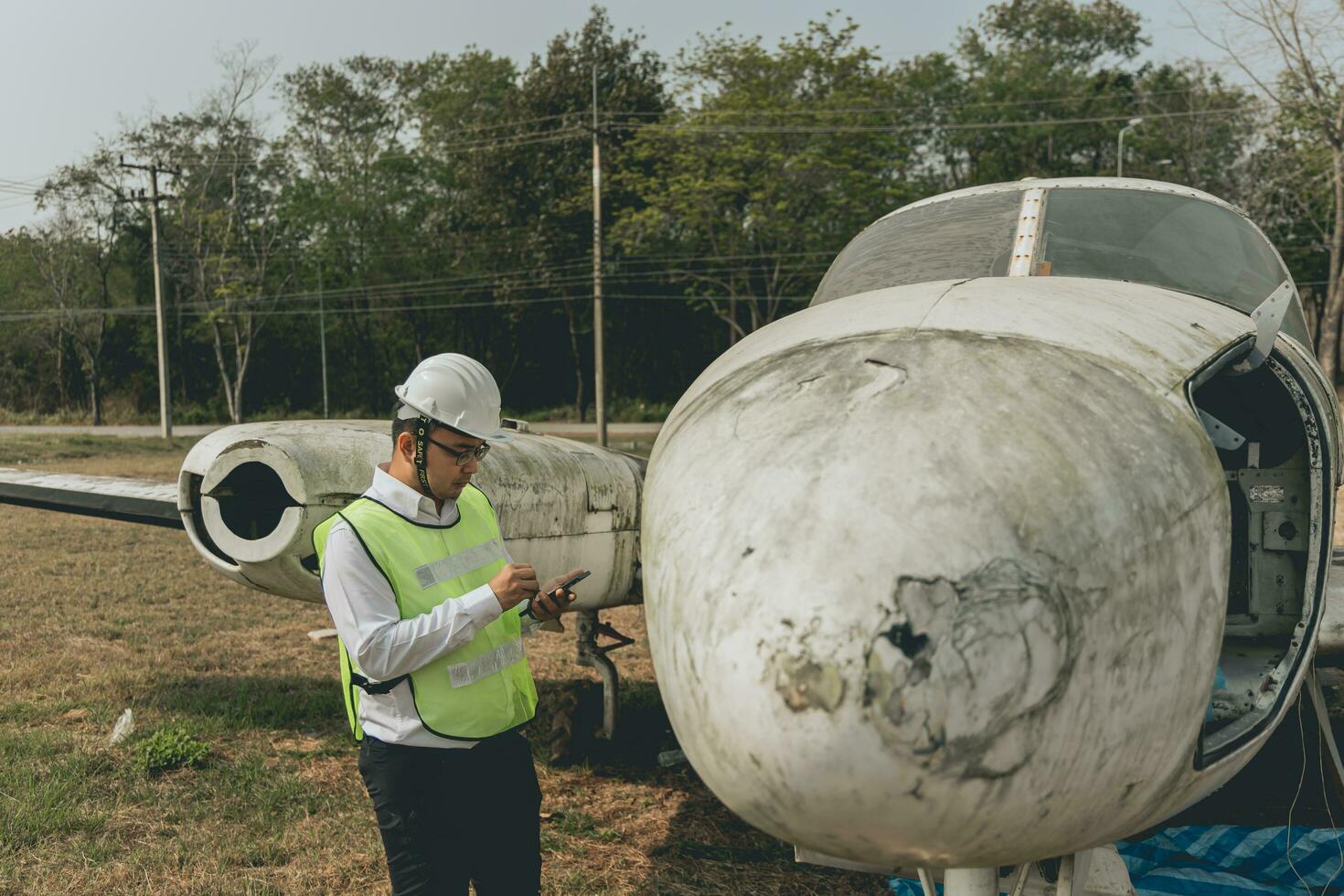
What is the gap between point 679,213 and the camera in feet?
106

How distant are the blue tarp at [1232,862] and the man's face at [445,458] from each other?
8.40 feet

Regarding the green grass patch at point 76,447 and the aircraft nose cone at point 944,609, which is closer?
the aircraft nose cone at point 944,609

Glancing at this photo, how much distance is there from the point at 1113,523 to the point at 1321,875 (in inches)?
143

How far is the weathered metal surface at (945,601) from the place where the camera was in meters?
1.80

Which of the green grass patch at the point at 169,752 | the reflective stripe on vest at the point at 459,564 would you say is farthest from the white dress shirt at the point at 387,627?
the green grass patch at the point at 169,752

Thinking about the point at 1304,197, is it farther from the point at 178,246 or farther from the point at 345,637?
the point at 178,246

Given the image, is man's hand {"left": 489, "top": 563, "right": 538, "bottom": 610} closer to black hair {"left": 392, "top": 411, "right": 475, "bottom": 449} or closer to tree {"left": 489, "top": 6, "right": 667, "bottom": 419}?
black hair {"left": 392, "top": 411, "right": 475, "bottom": 449}

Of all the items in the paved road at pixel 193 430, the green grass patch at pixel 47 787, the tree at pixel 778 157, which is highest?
the tree at pixel 778 157

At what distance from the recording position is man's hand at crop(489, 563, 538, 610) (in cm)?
308

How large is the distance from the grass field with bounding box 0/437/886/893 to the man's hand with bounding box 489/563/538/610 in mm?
2007

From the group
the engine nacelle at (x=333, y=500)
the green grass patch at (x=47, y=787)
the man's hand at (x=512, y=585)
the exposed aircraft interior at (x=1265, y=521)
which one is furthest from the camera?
the green grass patch at (x=47, y=787)

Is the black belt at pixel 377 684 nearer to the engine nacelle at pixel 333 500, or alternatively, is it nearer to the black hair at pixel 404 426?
the black hair at pixel 404 426

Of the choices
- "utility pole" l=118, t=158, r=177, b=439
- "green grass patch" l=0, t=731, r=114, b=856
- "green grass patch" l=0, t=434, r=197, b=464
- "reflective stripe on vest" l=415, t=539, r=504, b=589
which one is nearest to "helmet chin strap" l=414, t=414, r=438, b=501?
"reflective stripe on vest" l=415, t=539, r=504, b=589

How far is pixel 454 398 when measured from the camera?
10.9 feet
